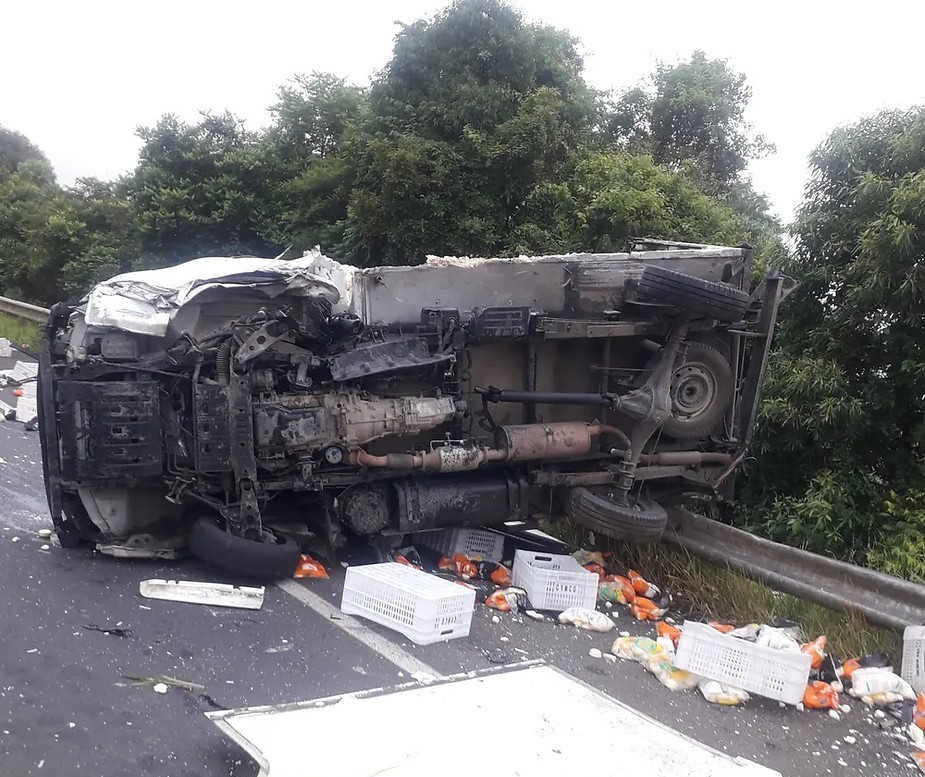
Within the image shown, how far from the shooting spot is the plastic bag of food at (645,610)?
4457mm

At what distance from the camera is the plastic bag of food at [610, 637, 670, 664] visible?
380cm

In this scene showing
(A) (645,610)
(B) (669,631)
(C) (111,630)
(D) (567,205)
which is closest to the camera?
(C) (111,630)

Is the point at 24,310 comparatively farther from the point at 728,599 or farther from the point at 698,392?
the point at 728,599

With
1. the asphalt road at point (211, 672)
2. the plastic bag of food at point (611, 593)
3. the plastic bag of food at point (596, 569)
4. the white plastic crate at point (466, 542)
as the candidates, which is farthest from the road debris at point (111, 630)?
the plastic bag of food at point (596, 569)

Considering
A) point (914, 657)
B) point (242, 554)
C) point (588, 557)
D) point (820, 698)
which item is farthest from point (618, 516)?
point (242, 554)

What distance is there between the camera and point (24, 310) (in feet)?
42.4

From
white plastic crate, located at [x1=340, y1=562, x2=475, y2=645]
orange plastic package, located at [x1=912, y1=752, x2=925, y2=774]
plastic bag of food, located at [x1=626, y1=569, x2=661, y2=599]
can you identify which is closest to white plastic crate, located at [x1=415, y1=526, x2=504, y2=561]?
plastic bag of food, located at [x1=626, y1=569, x2=661, y2=599]

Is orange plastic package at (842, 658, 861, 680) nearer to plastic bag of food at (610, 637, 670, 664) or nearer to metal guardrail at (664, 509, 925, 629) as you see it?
metal guardrail at (664, 509, 925, 629)

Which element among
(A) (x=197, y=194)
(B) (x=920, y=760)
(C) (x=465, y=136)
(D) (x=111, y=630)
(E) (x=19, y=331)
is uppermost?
(C) (x=465, y=136)

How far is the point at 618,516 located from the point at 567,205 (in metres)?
6.31

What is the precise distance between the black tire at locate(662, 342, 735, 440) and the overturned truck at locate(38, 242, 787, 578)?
0.01 m

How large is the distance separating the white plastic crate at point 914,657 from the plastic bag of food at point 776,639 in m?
0.45

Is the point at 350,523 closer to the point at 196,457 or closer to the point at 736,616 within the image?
the point at 196,457

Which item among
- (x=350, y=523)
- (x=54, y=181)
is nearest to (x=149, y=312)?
(x=350, y=523)
